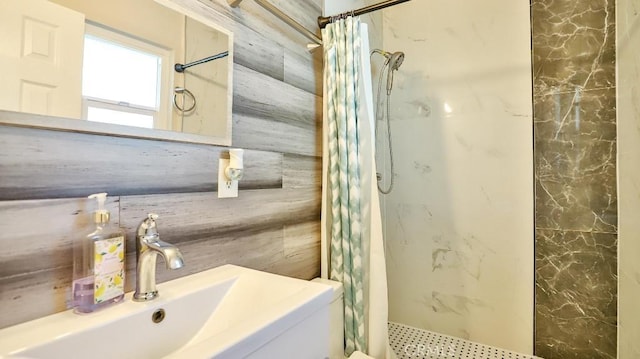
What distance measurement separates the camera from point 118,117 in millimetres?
758

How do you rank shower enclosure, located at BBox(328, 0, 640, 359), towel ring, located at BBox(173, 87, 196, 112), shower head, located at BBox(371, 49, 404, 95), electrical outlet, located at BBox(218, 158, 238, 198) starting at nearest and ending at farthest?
1. towel ring, located at BBox(173, 87, 196, 112)
2. electrical outlet, located at BBox(218, 158, 238, 198)
3. shower enclosure, located at BBox(328, 0, 640, 359)
4. shower head, located at BBox(371, 49, 404, 95)

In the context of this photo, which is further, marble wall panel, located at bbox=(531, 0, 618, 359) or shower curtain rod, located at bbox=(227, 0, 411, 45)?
marble wall panel, located at bbox=(531, 0, 618, 359)

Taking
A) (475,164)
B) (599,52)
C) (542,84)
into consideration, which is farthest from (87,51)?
(599,52)

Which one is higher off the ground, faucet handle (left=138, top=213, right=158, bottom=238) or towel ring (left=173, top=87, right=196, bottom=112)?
towel ring (left=173, top=87, right=196, bottom=112)

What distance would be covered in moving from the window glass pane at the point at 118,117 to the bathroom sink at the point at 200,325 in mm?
436

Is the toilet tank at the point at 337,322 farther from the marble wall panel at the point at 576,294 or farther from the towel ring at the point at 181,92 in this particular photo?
the marble wall panel at the point at 576,294

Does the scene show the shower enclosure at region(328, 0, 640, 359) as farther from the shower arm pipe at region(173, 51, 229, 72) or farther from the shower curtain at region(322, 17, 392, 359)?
the shower arm pipe at region(173, 51, 229, 72)

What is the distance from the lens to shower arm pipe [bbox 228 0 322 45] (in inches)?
45.4

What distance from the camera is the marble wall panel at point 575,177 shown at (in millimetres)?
1429

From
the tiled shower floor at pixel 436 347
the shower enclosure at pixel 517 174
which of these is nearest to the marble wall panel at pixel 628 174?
the shower enclosure at pixel 517 174

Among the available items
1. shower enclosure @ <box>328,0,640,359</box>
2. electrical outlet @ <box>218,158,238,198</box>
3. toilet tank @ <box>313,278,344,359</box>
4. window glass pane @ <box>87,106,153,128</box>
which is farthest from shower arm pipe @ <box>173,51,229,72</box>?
shower enclosure @ <box>328,0,640,359</box>

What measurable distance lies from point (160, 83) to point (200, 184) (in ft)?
1.04

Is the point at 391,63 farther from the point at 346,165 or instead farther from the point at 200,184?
the point at 200,184

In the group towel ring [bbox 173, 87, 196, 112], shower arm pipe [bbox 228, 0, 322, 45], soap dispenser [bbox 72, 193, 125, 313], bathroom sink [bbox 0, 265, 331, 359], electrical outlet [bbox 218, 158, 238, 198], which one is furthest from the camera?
shower arm pipe [bbox 228, 0, 322, 45]
